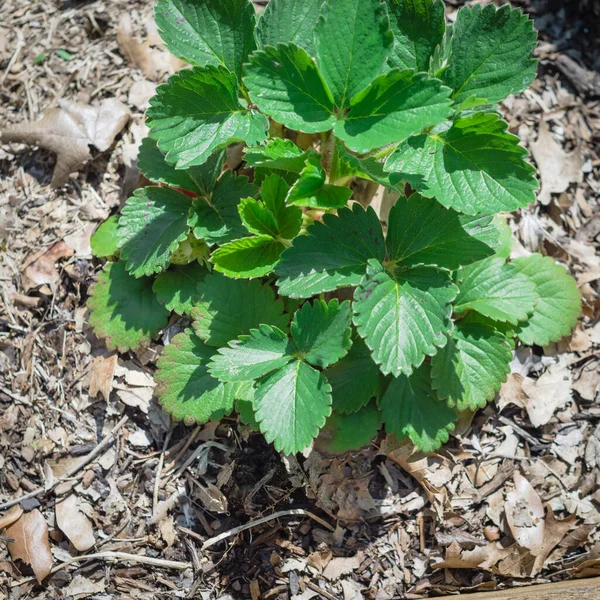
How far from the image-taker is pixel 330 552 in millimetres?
2137

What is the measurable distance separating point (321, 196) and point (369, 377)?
0.71m

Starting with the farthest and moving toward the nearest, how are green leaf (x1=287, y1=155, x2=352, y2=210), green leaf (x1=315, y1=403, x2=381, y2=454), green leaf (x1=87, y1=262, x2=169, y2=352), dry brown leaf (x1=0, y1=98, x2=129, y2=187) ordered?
1. dry brown leaf (x1=0, y1=98, x2=129, y2=187)
2. green leaf (x1=87, y1=262, x2=169, y2=352)
3. green leaf (x1=315, y1=403, x2=381, y2=454)
4. green leaf (x1=287, y1=155, x2=352, y2=210)

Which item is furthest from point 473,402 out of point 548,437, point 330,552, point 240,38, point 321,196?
point 240,38

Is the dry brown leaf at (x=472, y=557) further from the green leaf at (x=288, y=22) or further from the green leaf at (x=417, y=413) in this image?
the green leaf at (x=288, y=22)

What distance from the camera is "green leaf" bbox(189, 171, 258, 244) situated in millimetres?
1999

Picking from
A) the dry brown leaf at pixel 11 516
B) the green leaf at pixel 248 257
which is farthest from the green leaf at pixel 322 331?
the dry brown leaf at pixel 11 516

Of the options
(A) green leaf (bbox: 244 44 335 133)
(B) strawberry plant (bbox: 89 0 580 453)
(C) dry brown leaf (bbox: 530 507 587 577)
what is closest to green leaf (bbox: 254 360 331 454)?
(B) strawberry plant (bbox: 89 0 580 453)

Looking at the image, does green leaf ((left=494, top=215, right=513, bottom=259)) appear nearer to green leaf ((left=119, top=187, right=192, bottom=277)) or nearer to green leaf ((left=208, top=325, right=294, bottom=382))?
A: green leaf ((left=208, top=325, right=294, bottom=382))

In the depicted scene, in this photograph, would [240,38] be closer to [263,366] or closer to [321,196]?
[321,196]

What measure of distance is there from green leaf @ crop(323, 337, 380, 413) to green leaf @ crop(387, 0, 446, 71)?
95 cm

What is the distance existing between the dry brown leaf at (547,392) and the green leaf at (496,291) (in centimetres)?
40

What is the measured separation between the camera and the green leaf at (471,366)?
2027mm

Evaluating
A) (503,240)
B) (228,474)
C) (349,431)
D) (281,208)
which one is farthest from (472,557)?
(281,208)

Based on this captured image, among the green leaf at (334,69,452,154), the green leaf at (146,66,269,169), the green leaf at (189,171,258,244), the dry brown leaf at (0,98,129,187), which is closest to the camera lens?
the green leaf at (334,69,452,154)
